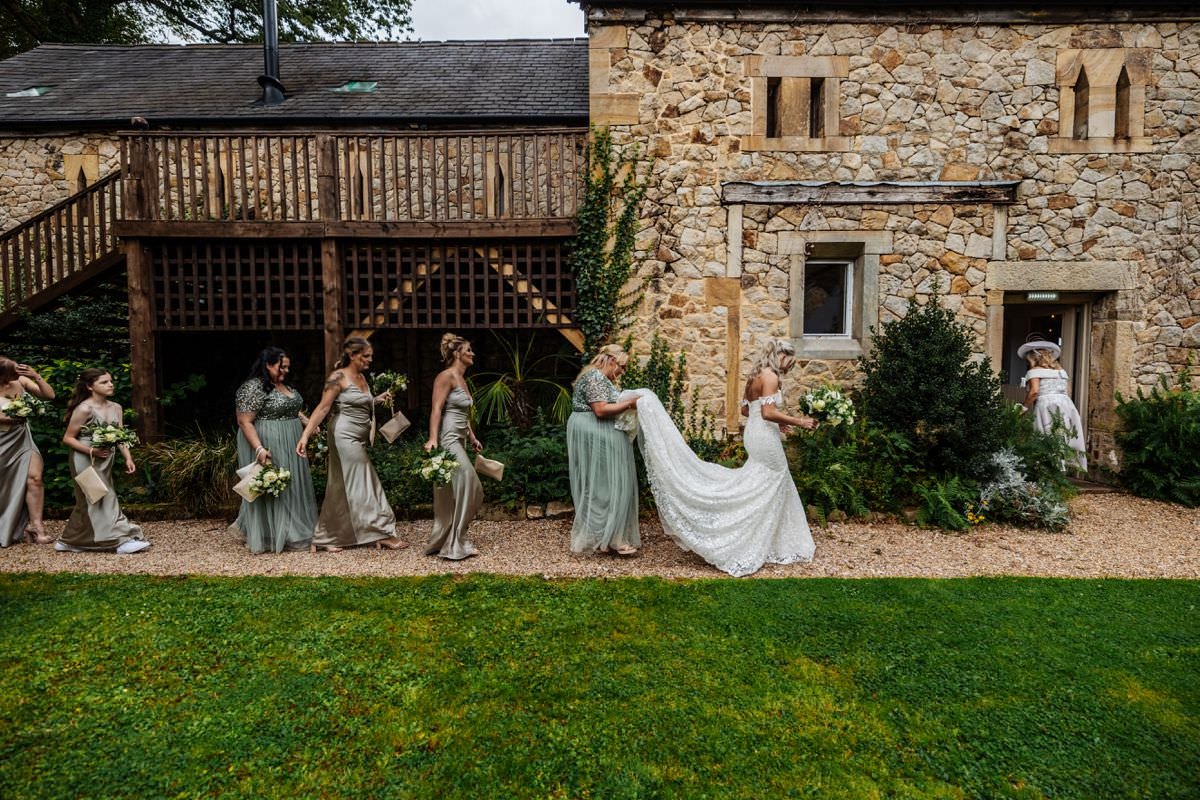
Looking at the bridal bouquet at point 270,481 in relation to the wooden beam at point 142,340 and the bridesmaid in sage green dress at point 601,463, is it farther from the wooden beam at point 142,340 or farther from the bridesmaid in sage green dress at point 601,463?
the wooden beam at point 142,340

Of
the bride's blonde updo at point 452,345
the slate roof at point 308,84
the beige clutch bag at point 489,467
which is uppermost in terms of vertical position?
the slate roof at point 308,84

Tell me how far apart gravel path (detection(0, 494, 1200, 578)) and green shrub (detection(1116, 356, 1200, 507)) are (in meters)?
0.89

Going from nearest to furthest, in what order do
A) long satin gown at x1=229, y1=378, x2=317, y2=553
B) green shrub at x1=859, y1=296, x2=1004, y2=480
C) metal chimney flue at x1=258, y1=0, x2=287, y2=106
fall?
long satin gown at x1=229, y1=378, x2=317, y2=553
green shrub at x1=859, y1=296, x2=1004, y2=480
metal chimney flue at x1=258, y1=0, x2=287, y2=106

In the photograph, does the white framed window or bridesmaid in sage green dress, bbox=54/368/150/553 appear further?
the white framed window

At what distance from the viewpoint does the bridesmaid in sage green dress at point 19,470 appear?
17.6ft

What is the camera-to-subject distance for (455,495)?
16.4 ft

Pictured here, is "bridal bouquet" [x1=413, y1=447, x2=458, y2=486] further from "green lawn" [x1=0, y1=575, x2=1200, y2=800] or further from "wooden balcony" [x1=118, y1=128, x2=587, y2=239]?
"wooden balcony" [x1=118, y1=128, x2=587, y2=239]

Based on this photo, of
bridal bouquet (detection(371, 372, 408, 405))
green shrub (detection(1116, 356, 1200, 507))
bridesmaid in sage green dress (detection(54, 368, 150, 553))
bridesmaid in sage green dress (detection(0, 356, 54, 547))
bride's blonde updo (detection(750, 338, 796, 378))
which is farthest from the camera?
green shrub (detection(1116, 356, 1200, 507))

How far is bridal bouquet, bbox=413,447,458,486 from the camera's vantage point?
474 cm

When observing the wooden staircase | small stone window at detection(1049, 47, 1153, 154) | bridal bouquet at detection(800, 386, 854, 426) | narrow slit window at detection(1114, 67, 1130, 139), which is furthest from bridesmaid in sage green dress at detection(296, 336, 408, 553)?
narrow slit window at detection(1114, 67, 1130, 139)

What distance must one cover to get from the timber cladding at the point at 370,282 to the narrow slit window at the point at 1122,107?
7.49 meters

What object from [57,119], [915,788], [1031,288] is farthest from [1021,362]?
[57,119]

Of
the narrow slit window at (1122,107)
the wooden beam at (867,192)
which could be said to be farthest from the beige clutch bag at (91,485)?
the narrow slit window at (1122,107)

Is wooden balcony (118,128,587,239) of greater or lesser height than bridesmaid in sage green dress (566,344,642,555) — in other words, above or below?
above
